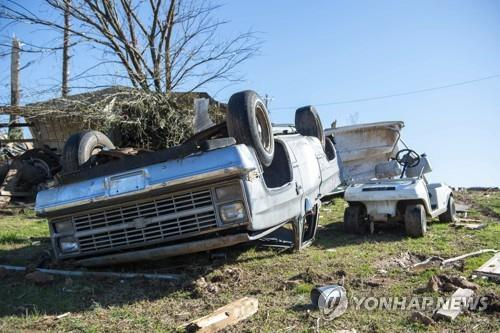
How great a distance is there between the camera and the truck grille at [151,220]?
4.20 metres

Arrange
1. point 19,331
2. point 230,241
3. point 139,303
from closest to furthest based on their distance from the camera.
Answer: point 19,331, point 139,303, point 230,241

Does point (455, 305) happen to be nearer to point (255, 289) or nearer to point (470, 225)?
point (255, 289)

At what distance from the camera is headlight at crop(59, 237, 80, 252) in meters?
4.62

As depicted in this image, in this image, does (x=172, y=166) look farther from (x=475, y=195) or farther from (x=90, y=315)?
(x=475, y=195)

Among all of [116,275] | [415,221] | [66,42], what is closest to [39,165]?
[66,42]

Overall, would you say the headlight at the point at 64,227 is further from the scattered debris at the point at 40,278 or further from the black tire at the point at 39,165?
the black tire at the point at 39,165

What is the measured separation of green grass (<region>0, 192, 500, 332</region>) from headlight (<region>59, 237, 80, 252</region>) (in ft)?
0.96

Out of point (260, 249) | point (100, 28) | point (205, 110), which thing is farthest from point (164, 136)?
point (260, 249)

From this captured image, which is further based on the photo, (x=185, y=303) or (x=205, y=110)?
(x=205, y=110)

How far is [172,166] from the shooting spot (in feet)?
13.8

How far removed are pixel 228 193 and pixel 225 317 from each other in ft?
3.98

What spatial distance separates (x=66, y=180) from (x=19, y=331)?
166cm

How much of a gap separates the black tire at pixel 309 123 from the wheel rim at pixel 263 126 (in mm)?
2391

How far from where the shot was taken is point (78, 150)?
5.17 metres
